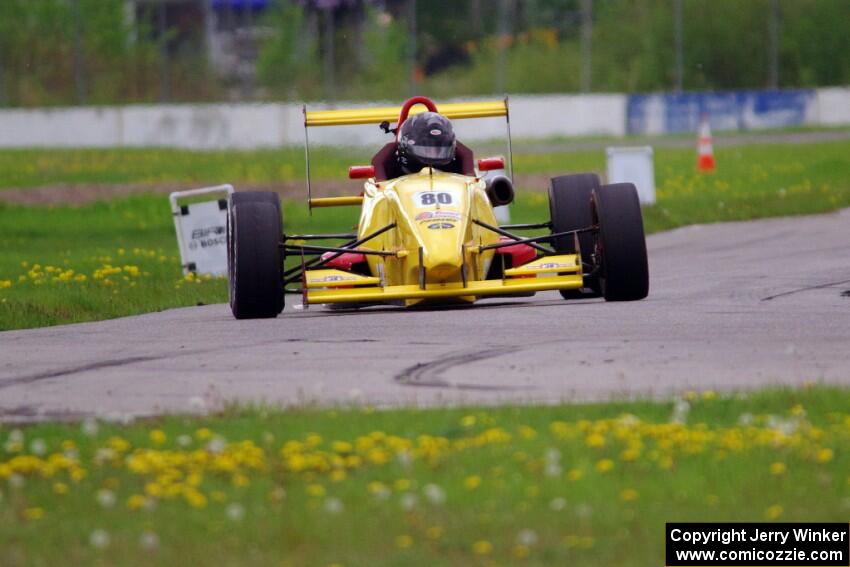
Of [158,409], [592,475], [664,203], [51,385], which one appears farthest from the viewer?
[664,203]

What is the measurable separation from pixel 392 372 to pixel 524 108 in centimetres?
3981

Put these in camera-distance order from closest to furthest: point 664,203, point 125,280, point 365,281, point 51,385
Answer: point 51,385 < point 365,281 < point 125,280 < point 664,203

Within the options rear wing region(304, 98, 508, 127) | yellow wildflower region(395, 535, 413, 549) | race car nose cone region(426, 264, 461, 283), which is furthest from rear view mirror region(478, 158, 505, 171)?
yellow wildflower region(395, 535, 413, 549)

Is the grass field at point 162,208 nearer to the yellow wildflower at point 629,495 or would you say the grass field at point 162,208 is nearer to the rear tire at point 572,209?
the rear tire at point 572,209

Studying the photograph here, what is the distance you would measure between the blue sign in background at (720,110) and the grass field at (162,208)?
865cm

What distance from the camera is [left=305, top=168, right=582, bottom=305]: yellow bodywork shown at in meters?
12.3

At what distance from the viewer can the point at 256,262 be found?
12.4 m

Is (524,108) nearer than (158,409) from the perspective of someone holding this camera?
No

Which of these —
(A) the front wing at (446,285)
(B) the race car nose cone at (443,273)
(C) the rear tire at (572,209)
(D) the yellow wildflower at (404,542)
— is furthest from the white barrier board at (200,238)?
(D) the yellow wildflower at (404,542)

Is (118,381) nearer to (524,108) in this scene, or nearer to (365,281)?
(365,281)

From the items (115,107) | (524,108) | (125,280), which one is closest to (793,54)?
(524,108)

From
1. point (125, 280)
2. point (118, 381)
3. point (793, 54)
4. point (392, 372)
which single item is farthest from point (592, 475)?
point (793, 54)

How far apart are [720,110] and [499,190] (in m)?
36.1

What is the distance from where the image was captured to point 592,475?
21.7 ft
